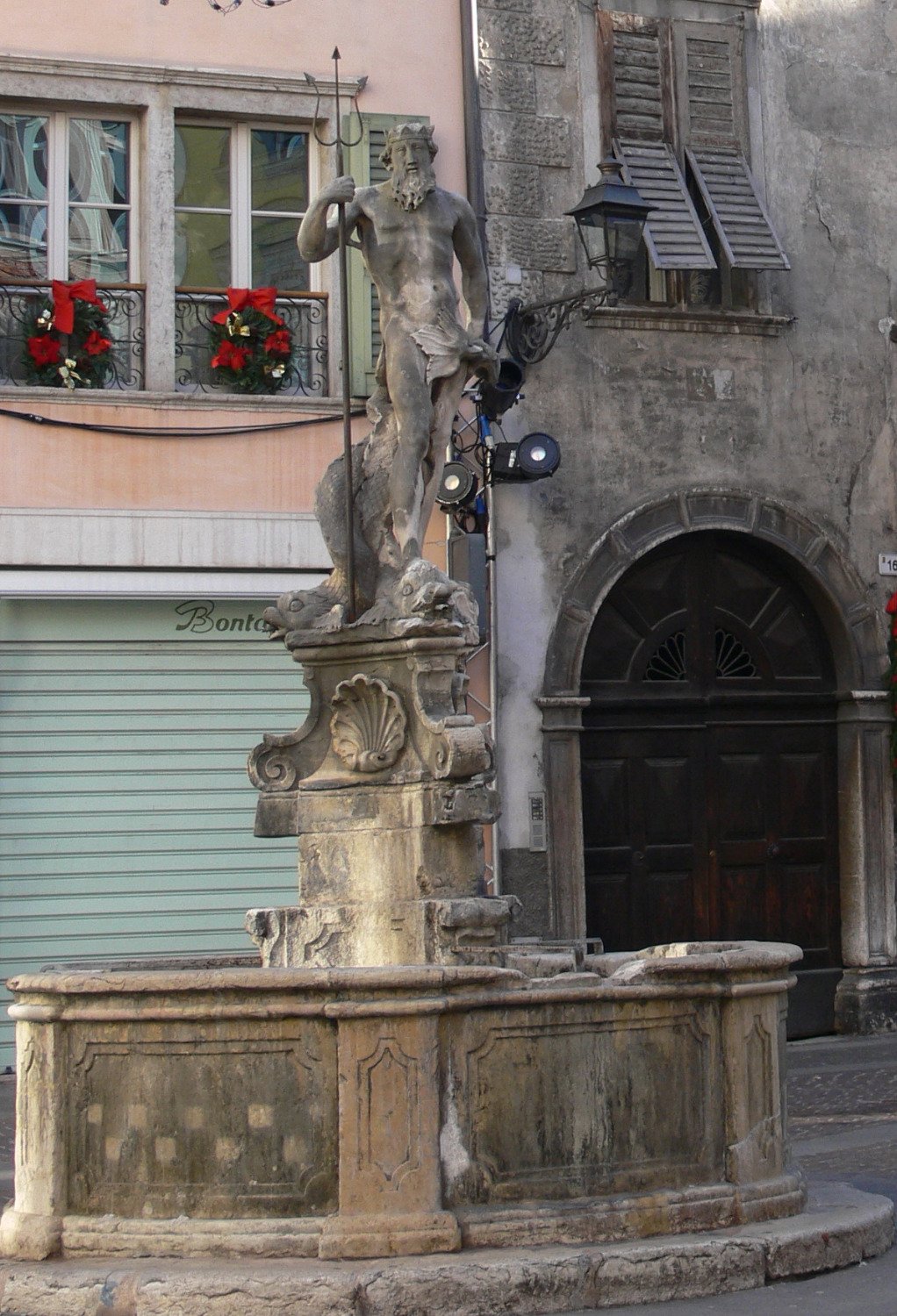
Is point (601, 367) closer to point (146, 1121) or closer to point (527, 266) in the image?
point (527, 266)

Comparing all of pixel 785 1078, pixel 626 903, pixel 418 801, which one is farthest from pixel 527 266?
pixel 785 1078

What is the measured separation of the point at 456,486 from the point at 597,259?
173 centimetres

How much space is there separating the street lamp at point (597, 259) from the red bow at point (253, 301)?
1.60 metres

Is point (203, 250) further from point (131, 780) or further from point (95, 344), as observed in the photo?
point (131, 780)

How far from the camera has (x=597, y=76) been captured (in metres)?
14.9

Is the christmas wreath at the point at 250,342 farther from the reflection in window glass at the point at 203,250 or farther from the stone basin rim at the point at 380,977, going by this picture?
the stone basin rim at the point at 380,977

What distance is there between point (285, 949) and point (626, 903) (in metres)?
6.86

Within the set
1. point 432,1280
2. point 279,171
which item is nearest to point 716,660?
point 279,171

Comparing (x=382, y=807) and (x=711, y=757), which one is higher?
(x=711, y=757)

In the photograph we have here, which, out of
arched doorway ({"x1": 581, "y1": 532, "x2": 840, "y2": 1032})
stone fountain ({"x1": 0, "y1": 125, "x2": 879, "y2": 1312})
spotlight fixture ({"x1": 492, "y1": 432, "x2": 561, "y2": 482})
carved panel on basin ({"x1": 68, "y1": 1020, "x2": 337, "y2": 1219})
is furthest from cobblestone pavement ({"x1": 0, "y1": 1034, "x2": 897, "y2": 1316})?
spotlight fixture ({"x1": 492, "y1": 432, "x2": 561, "y2": 482})

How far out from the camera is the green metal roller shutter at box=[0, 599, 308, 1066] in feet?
44.1

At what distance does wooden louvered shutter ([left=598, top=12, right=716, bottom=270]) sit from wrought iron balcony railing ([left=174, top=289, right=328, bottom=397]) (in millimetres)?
2400

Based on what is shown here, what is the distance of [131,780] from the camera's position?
13.7 metres

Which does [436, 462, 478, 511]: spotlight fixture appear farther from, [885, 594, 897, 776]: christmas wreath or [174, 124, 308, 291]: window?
[885, 594, 897, 776]: christmas wreath
